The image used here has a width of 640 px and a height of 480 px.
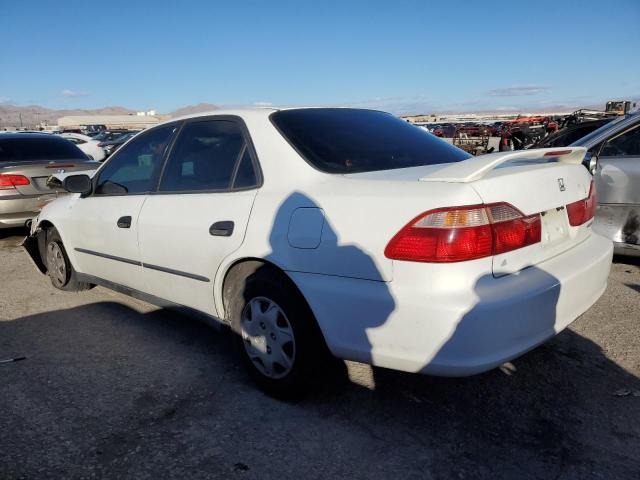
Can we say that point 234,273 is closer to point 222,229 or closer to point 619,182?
point 222,229

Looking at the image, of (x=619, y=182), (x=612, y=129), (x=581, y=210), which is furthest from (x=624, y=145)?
(x=581, y=210)

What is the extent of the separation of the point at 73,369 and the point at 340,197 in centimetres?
217

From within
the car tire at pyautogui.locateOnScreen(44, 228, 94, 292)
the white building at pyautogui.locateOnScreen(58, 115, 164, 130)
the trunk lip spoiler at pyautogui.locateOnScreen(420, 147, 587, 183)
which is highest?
the white building at pyautogui.locateOnScreen(58, 115, 164, 130)

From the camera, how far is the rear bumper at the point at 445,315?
2115 mm

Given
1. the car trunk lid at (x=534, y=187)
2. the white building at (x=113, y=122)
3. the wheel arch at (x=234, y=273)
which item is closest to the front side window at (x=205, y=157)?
the wheel arch at (x=234, y=273)

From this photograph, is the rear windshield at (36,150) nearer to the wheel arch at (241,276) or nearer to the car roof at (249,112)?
the car roof at (249,112)

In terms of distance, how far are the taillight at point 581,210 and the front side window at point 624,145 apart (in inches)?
89.3

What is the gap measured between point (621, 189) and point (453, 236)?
135 inches

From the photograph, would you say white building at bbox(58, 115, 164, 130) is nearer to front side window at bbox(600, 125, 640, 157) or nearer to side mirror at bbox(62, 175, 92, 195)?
side mirror at bbox(62, 175, 92, 195)

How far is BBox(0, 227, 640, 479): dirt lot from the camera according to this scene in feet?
7.52

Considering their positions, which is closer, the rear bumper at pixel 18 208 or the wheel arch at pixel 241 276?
the wheel arch at pixel 241 276

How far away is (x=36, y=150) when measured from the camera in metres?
7.41

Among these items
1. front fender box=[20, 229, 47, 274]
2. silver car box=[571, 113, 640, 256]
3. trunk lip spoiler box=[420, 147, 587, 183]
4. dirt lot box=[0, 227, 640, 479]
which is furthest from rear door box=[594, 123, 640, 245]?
front fender box=[20, 229, 47, 274]

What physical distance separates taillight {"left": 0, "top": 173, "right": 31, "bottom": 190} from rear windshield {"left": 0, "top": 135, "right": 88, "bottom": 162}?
563 millimetres
